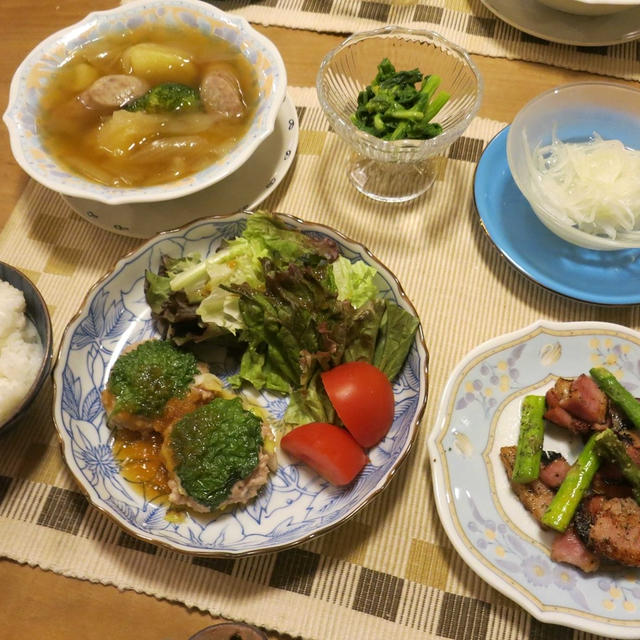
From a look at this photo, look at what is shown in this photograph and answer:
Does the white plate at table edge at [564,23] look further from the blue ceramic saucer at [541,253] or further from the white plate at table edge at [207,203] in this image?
the white plate at table edge at [207,203]

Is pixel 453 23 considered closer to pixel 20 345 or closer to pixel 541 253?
pixel 541 253

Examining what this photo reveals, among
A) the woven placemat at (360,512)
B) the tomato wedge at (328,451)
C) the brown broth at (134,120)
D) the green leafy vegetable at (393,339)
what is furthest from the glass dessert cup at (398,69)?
the tomato wedge at (328,451)

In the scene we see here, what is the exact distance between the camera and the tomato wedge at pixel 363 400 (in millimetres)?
1758

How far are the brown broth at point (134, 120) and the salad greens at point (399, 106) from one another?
0.47 metres

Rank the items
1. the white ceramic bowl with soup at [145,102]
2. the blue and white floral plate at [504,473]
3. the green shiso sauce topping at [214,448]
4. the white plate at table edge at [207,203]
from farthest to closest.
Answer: the white plate at table edge at [207,203] < the white ceramic bowl with soup at [145,102] < the green shiso sauce topping at [214,448] < the blue and white floral plate at [504,473]

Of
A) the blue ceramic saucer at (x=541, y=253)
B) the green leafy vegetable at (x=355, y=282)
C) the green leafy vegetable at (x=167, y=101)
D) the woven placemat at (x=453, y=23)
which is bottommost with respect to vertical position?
the green leafy vegetable at (x=355, y=282)

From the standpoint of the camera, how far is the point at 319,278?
77.2 inches

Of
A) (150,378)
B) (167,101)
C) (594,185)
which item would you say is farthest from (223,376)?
(594,185)

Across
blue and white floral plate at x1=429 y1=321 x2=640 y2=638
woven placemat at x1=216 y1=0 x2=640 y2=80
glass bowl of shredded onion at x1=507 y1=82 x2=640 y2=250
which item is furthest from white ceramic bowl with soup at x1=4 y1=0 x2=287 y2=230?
blue and white floral plate at x1=429 y1=321 x2=640 y2=638

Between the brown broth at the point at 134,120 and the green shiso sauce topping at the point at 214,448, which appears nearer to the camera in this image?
the green shiso sauce topping at the point at 214,448

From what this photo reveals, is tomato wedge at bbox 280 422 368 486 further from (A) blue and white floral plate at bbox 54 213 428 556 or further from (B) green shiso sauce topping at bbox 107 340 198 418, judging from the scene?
(B) green shiso sauce topping at bbox 107 340 198 418

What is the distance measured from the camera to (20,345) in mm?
1890

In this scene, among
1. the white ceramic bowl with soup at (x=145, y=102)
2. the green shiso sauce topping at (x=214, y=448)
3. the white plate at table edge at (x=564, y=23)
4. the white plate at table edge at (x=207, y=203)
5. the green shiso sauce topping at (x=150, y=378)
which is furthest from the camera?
the white plate at table edge at (x=564, y=23)

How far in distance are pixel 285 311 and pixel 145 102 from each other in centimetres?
115
